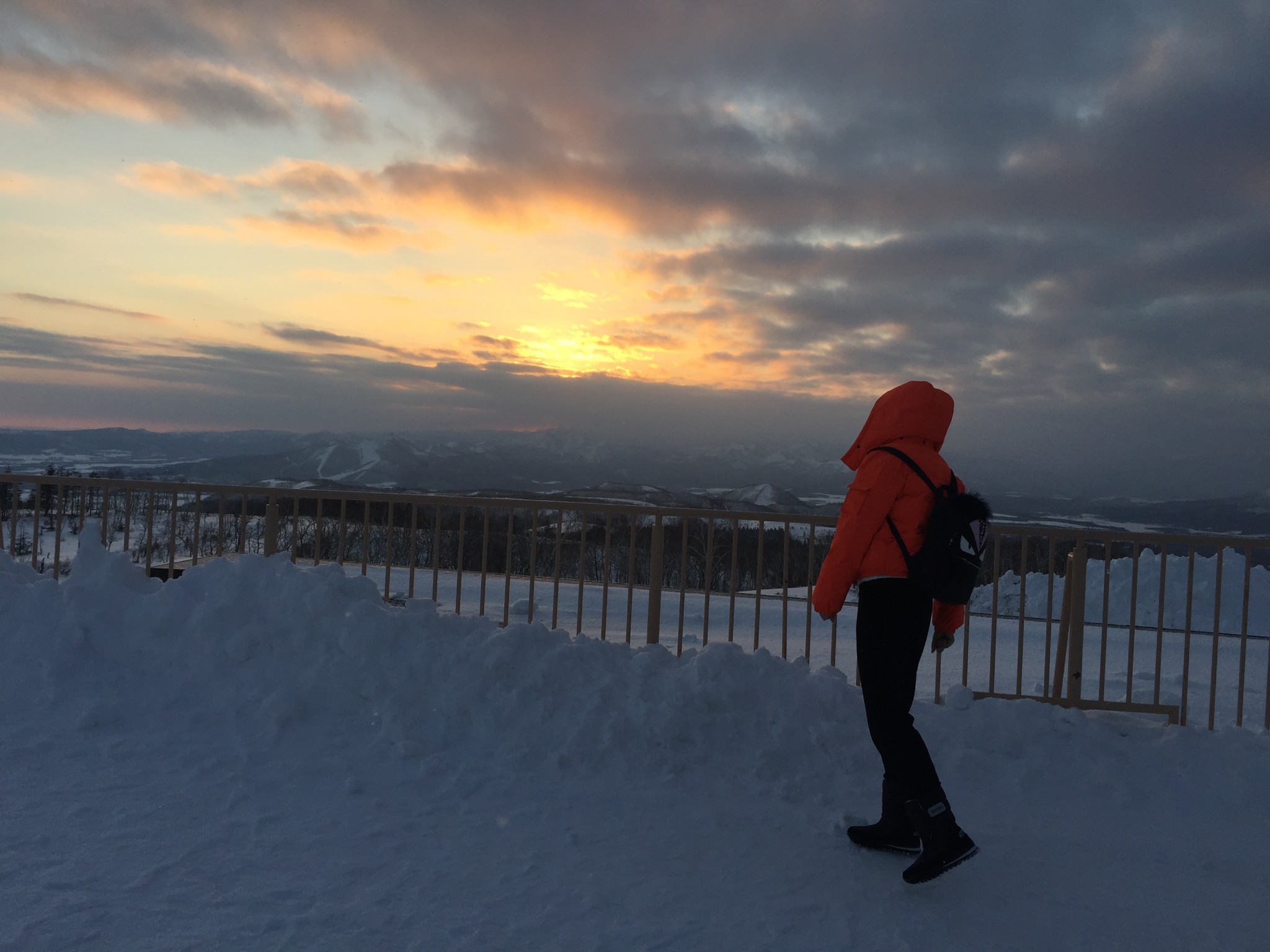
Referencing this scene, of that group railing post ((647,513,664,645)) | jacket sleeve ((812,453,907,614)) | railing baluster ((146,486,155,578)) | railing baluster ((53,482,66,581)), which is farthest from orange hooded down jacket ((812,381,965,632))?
railing baluster ((53,482,66,581))

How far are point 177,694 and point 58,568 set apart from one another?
2.40m

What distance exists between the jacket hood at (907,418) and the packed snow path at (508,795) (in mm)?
2055

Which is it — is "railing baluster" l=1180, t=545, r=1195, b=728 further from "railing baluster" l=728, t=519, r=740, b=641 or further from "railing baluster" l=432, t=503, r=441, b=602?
"railing baluster" l=432, t=503, r=441, b=602

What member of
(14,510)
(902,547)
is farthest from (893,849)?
(14,510)

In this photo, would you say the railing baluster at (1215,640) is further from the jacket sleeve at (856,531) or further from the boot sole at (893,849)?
the jacket sleeve at (856,531)

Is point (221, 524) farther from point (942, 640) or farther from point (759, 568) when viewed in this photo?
point (942, 640)

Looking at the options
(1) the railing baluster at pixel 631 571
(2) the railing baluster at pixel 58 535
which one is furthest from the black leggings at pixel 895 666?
(2) the railing baluster at pixel 58 535

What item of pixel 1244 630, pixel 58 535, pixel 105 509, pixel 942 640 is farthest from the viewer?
pixel 105 509

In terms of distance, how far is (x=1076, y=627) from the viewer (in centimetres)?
579

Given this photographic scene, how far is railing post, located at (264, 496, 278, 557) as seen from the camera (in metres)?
6.56

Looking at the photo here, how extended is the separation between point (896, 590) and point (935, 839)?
1.12 m

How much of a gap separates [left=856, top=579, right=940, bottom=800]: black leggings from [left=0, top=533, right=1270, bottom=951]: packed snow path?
55 cm

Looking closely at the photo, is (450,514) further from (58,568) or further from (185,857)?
(185,857)

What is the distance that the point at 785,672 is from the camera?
209 inches
